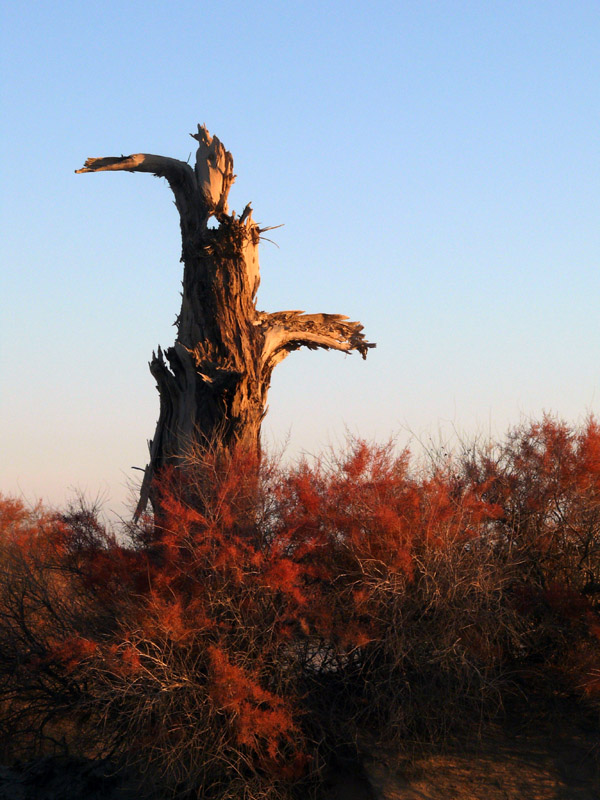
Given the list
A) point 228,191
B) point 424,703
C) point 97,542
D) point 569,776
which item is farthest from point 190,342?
point 569,776

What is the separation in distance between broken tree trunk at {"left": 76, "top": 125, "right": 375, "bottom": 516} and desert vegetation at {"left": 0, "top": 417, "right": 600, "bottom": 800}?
1.76 meters

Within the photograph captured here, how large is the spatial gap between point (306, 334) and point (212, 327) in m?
1.80

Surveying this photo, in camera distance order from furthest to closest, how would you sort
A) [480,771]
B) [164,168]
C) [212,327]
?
1. [164,168]
2. [212,327]
3. [480,771]

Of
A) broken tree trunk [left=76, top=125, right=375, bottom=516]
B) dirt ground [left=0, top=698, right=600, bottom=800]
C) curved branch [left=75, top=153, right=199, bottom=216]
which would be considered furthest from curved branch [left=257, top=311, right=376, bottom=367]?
dirt ground [left=0, top=698, right=600, bottom=800]

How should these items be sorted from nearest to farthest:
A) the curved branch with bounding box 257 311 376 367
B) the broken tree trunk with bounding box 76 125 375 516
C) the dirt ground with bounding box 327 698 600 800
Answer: the dirt ground with bounding box 327 698 600 800, the broken tree trunk with bounding box 76 125 375 516, the curved branch with bounding box 257 311 376 367

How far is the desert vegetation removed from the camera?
874 centimetres

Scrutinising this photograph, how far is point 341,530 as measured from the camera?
31.8 ft

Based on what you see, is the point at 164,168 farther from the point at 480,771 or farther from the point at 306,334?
the point at 480,771

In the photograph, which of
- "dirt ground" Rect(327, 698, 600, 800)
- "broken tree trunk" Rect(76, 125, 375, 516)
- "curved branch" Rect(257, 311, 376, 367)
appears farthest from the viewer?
"curved branch" Rect(257, 311, 376, 367)

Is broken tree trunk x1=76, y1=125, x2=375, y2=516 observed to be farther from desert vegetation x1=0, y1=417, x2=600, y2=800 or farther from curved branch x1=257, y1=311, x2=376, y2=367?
desert vegetation x1=0, y1=417, x2=600, y2=800

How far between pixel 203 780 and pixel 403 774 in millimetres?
2116

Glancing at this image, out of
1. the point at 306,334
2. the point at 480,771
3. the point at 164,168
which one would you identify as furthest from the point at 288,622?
the point at 164,168

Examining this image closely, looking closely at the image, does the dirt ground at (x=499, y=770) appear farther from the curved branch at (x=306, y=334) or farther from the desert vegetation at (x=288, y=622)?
the curved branch at (x=306, y=334)

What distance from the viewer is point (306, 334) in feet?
45.3
